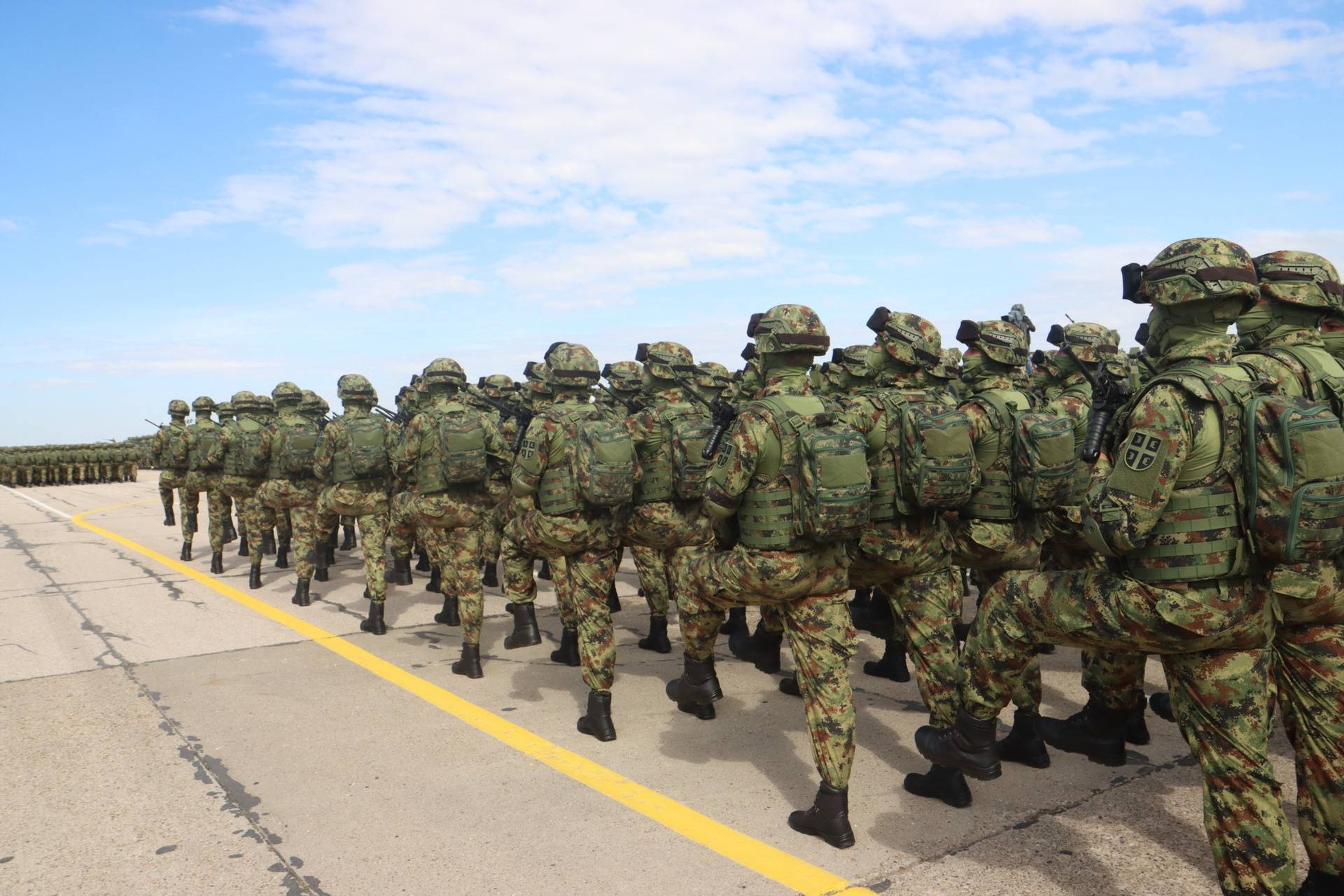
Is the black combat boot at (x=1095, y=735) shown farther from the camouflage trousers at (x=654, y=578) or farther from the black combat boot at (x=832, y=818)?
the camouflage trousers at (x=654, y=578)

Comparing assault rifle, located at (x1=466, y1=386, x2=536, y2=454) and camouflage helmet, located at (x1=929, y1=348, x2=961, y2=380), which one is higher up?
camouflage helmet, located at (x1=929, y1=348, x2=961, y2=380)

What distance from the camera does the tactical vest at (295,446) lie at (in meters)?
9.97

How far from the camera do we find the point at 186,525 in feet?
41.6

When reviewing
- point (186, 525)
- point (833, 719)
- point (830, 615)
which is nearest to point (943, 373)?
point (830, 615)

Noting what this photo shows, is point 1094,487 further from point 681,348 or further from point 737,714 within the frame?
point 681,348

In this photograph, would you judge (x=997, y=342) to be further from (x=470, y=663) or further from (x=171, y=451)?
(x=171, y=451)

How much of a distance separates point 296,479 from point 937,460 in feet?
26.7

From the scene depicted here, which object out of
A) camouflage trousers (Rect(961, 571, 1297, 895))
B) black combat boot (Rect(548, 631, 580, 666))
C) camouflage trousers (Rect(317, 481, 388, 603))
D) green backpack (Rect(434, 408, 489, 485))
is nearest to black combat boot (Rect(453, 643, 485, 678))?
black combat boot (Rect(548, 631, 580, 666))

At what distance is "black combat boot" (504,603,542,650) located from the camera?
7508 millimetres

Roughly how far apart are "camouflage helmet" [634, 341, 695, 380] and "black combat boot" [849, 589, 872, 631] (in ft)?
8.69

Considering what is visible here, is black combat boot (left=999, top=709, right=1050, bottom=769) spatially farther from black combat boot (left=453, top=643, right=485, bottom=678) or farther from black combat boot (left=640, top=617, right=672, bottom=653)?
black combat boot (left=453, top=643, right=485, bottom=678)

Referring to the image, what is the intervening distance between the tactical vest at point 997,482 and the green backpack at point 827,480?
4.61ft

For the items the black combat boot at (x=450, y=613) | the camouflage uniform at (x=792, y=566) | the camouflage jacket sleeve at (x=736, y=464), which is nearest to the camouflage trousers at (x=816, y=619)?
the camouflage uniform at (x=792, y=566)

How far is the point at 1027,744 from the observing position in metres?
4.75
